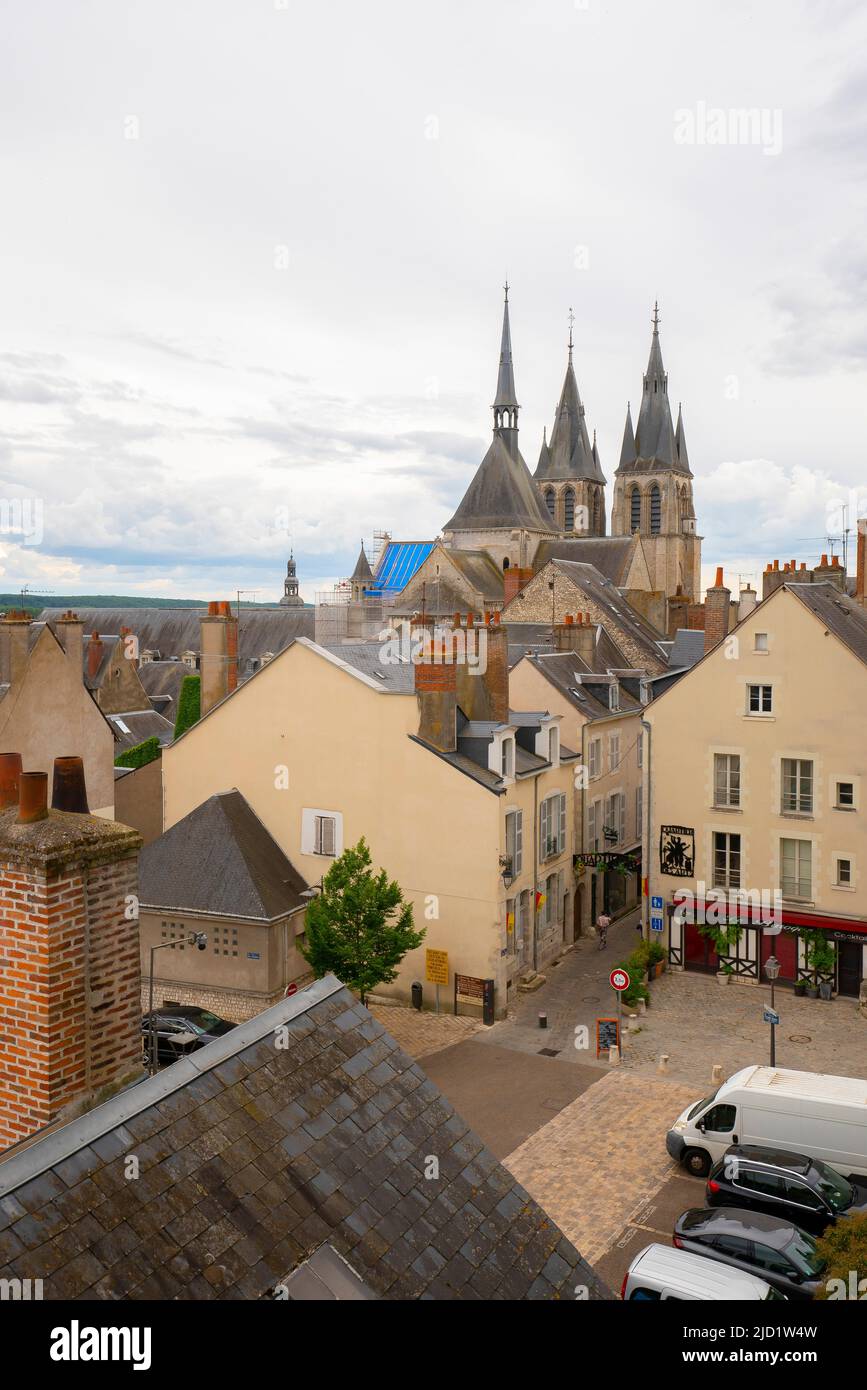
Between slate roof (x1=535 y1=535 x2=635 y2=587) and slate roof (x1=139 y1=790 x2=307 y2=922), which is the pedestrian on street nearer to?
slate roof (x1=139 y1=790 x2=307 y2=922)

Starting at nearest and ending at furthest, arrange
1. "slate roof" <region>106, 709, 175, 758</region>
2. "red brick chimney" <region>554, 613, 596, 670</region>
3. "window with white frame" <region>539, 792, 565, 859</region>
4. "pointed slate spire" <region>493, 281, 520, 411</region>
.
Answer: "window with white frame" <region>539, 792, 565, 859</region>
"red brick chimney" <region>554, 613, 596, 670</region>
"slate roof" <region>106, 709, 175, 758</region>
"pointed slate spire" <region>493, 281, 520, 411</region>

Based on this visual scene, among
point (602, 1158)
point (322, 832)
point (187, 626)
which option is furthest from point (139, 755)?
point (187, 626)

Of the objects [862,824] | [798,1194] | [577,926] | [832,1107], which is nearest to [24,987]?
[798,1194]

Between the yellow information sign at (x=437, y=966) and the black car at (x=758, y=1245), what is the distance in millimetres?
10182

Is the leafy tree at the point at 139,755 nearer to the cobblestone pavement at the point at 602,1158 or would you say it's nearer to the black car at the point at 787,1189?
the cobblestone pavement at the point at 602,1158

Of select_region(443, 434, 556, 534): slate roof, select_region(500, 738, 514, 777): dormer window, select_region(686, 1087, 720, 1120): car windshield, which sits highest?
select_region(443, 434, 556, 534): slate roof

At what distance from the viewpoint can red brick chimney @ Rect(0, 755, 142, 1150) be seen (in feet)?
22.9

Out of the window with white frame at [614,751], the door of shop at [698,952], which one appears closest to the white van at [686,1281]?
the door of shop at [698,952]

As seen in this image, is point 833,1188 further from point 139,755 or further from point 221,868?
point 139,755

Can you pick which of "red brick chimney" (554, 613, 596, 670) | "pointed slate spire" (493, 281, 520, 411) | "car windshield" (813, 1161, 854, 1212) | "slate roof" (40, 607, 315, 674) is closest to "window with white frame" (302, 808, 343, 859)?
"car windshield" (813, 1161, 854, 1212)

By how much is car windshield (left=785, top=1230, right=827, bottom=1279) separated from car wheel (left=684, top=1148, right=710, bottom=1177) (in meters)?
3.02

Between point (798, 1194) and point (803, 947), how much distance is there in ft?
37.0

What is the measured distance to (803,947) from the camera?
83.4ft

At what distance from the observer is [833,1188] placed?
14.9 meters
